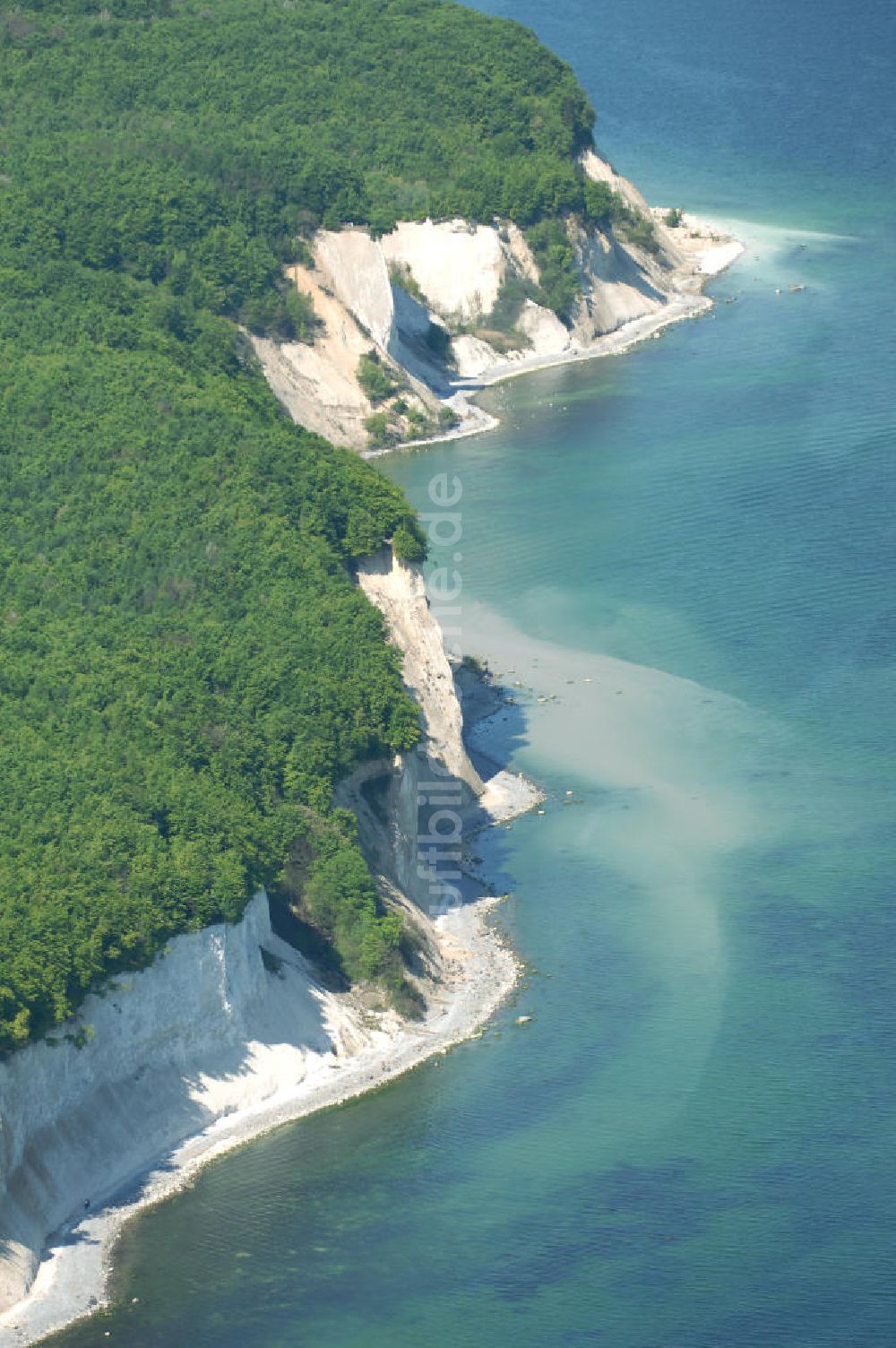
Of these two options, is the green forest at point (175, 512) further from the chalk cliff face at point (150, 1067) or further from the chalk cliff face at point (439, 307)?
the chalk cliff face at point (439, 307)

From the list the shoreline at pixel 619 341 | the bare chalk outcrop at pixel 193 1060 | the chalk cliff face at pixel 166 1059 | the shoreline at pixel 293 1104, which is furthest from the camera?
the shoreline at pixel 619 341

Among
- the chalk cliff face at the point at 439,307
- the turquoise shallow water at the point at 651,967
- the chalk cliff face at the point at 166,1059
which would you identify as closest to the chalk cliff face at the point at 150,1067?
the chalk cliff face at the point at 166,1059

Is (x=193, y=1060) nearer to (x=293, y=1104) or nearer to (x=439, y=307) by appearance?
(x=293, y=1104)

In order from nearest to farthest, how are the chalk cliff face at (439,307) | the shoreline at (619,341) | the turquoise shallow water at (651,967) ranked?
the turquoise shallow water at (651,967)
the chalk cliff face at (439,307)
the shoreline at (619,341)

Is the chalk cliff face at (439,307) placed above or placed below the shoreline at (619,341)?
above

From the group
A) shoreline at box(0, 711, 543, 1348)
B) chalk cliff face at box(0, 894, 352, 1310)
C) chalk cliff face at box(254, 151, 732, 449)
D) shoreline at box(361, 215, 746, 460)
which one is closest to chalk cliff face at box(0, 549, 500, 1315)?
chalk cliff face at box(0, 894, 352, 1310)

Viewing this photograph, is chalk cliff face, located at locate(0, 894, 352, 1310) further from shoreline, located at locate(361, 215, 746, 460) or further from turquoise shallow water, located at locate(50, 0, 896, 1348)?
shoreline, located at locate(361, 215, 746, 460)

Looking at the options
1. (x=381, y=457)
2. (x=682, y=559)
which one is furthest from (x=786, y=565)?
(x=381, y=457)

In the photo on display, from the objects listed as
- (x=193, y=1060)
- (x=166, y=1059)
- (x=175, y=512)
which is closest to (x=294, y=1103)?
(x=193, y=1060)
